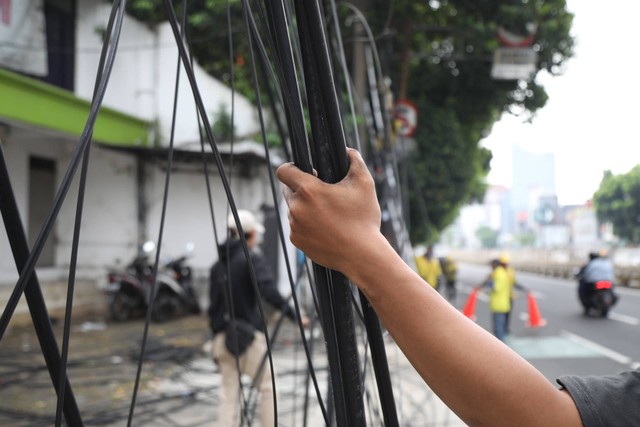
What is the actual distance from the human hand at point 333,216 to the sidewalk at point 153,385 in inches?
91.2

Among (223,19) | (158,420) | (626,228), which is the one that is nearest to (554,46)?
(223,19)

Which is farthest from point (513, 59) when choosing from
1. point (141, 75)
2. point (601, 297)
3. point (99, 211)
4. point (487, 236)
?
point (487, 236)

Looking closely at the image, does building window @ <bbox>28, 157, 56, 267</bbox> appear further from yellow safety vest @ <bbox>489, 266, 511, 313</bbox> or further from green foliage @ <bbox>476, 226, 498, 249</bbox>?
green foliage @ <bbox>476, 226, 498, 249</bbox>

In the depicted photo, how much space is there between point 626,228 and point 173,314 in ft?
103

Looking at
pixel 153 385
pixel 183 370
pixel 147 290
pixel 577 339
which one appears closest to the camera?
pixel 153 385

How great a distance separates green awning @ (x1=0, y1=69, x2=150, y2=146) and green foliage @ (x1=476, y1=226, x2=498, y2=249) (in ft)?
303

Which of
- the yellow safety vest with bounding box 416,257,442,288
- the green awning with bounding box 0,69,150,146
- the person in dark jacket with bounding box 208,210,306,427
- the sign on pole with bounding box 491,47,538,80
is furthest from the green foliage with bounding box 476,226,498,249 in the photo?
the person in dark jacket with bounding box 208,210,306,427

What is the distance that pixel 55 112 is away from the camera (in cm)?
885

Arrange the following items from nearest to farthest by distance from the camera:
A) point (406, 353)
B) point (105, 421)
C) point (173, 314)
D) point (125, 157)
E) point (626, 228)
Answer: point (406, 353), point (105, 421), point (173, 314), point (125, 157), point (626, 228)

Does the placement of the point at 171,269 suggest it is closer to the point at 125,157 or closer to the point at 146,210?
the point at 146,210

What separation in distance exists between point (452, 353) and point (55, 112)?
923 centimetres

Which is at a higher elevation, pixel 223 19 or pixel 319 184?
pixel 223 19

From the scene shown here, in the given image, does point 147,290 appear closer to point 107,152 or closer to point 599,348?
point 107,152

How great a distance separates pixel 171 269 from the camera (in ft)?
33.5
